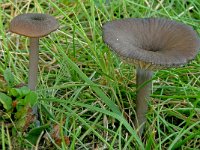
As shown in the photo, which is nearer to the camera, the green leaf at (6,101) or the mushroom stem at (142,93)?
the green leaf at (6,101)

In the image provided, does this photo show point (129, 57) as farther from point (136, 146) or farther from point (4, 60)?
point (4, 60)

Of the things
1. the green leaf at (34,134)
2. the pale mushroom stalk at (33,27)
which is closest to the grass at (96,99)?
the green leaf at (34,134)

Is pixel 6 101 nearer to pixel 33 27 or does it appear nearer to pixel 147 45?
pixel 33 27

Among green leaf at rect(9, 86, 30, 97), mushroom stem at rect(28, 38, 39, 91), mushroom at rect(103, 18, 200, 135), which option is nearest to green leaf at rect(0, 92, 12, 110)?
green leaf at rect(9, 86, 30, 97)

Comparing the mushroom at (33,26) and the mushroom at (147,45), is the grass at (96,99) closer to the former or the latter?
the mushroom at (147,45)

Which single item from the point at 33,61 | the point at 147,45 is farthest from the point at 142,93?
the point at 33,61

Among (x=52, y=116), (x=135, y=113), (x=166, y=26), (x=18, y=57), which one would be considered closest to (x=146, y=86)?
(x=135, y=113)
